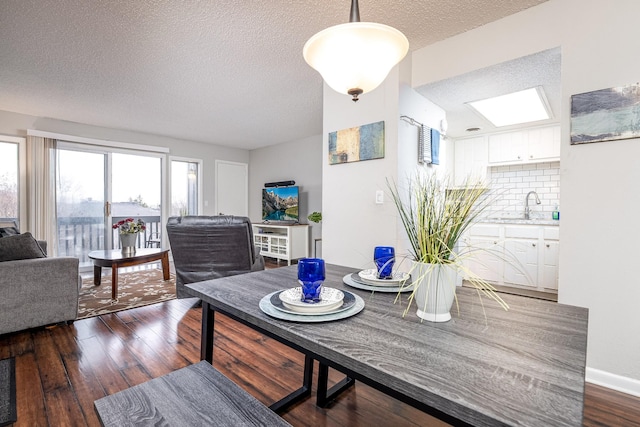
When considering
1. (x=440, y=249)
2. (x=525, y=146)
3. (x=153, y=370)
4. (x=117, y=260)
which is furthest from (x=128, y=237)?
(x=525, y=146)

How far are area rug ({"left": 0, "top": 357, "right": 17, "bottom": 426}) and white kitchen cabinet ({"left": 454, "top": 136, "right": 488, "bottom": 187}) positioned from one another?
4.74 m

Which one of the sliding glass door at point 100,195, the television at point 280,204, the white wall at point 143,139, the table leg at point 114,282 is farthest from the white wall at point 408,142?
the white wall at point 143,139

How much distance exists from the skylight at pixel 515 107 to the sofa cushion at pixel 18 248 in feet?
13.6

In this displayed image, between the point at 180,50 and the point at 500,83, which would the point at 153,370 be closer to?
the point at 180,50

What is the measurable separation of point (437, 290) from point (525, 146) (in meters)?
4.12

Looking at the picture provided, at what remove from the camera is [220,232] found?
2.87m

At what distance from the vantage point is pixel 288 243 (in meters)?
5.50

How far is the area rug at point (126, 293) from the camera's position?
309cm

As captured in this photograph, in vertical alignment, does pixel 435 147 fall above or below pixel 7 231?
above

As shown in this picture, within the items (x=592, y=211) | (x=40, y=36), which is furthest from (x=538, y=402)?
(x=40, y=36)

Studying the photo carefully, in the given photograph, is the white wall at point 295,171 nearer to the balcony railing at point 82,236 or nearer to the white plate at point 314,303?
the balcony railing at point 82,236

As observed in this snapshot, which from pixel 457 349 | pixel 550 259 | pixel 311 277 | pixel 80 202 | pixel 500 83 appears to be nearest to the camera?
pixel 457 349

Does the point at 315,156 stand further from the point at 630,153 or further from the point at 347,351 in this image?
the point at 347,351

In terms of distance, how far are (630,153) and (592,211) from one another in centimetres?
37
